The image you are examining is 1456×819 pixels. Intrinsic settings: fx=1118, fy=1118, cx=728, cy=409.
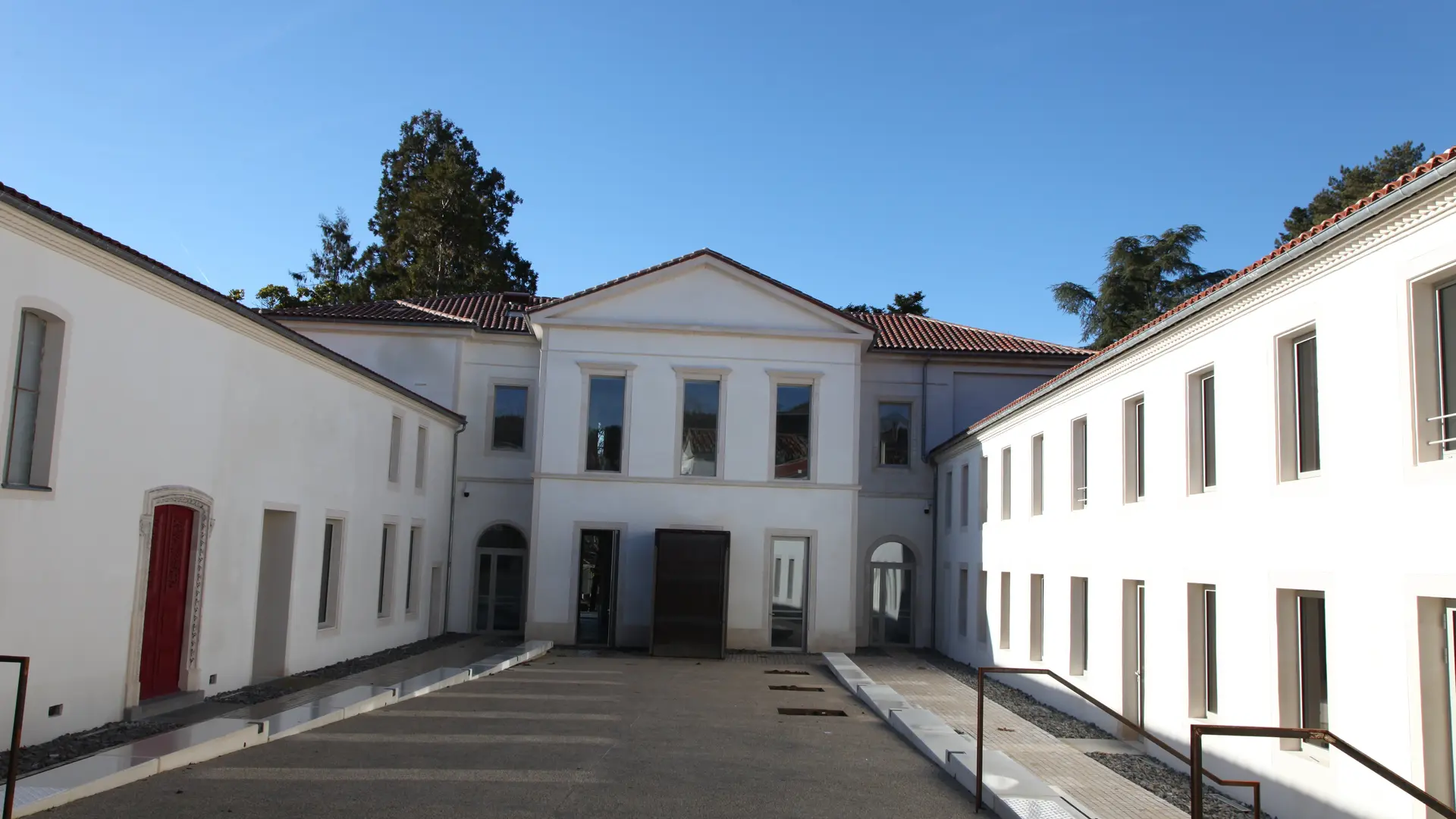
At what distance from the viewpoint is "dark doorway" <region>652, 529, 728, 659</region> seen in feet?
76.9

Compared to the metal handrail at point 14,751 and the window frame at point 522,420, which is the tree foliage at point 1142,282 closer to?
the window frame at point 522,420

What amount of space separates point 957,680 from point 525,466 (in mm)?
12174

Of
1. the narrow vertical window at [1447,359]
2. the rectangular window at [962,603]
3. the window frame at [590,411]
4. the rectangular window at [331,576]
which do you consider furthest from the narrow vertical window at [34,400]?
the rectangular window at [962,603]

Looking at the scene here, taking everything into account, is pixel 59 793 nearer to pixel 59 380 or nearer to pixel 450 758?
pixel 450 758

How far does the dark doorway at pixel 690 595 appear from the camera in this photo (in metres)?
23.5

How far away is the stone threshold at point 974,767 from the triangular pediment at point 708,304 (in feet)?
36.4

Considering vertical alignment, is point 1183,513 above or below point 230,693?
above

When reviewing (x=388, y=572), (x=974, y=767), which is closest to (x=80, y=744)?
(x=974, y=767)

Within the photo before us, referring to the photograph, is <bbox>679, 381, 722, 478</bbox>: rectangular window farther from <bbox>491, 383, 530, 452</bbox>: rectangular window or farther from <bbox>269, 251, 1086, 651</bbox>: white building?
<bbox>491, 383, 530, 452</bbox>: rectangular window

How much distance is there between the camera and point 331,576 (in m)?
18.6

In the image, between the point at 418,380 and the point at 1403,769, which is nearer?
the point at 1403,769

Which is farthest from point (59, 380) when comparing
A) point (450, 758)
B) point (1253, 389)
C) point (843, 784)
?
point (1253, 389)

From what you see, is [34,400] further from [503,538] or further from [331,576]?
[503,538]

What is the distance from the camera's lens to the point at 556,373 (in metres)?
25.1
